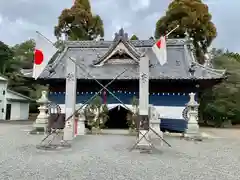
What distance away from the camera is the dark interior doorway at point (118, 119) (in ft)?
50.1

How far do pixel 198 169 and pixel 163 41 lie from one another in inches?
176

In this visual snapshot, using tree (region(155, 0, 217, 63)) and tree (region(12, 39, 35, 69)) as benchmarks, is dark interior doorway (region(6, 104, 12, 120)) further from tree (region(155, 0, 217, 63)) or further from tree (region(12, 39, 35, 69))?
tree (region(155, 0, 217, 63))

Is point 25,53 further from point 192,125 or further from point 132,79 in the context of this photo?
point 192,125

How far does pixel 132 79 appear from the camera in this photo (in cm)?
1366

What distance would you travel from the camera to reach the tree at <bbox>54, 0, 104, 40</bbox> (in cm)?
2752

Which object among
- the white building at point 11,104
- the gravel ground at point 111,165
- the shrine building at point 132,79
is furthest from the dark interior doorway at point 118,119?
the white building at point 11,104

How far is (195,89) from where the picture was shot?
14016mm

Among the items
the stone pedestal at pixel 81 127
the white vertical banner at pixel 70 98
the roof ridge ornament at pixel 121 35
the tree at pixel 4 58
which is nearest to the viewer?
the white vertical banner at pixel 70 98

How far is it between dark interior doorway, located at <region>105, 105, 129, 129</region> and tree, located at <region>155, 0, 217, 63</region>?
10.3 metres

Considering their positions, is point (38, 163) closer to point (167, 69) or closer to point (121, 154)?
point (121, 154)

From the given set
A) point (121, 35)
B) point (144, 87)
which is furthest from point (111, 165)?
point (121, 35)

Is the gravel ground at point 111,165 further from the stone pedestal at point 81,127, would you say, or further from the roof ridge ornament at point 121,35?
the roof ridge ornament at point 121,35

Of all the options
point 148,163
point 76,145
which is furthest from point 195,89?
point 148,163

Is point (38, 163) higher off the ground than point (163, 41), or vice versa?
point (163, 41)
